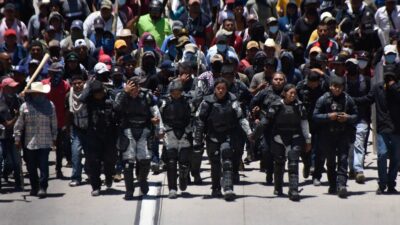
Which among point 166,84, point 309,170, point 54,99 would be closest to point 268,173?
point 309,170

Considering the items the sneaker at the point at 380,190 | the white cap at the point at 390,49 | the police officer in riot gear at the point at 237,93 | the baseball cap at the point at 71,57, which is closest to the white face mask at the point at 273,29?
the white cap at the point at 390,49

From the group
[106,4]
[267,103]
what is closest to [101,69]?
[267,103]

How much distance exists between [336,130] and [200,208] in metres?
2.71

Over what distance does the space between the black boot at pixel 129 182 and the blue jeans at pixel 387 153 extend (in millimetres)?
4144

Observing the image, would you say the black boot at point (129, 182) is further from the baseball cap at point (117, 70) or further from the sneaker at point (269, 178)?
the sneaker at point (269, 178)

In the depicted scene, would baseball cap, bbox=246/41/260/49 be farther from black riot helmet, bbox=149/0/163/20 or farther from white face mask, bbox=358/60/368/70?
black riot helmet, bbox=149/0/163/20

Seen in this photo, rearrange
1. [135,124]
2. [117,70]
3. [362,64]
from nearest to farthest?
[135,124] < [117,70] < [362,64]

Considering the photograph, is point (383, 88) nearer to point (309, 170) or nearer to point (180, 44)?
point (309, 170)

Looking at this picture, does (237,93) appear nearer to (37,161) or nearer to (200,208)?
(200,208)

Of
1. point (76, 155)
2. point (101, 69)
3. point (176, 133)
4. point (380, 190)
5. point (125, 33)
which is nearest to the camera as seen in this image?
point (176, 133)

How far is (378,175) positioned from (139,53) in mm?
5621

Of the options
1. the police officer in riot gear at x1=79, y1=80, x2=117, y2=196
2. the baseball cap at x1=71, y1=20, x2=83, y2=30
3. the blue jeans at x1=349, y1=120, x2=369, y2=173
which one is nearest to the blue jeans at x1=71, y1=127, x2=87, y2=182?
the police officer in riot gear at x1=79, y1=80, x2=117, y2=196

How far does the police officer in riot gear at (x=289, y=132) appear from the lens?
22.4 meters

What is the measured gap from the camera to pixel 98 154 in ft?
74.4
